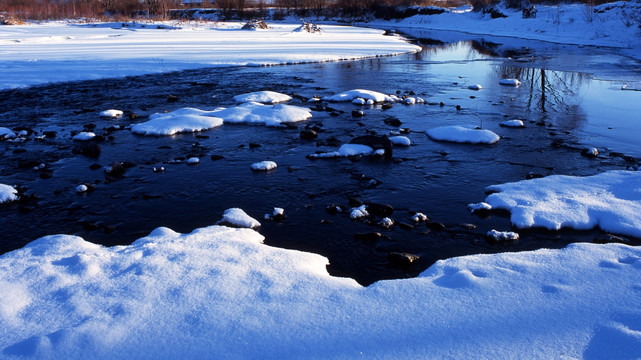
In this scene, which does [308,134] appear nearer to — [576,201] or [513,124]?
[513,124]

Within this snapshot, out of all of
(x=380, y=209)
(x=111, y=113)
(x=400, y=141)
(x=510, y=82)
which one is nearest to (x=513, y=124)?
(x=400, y=141)

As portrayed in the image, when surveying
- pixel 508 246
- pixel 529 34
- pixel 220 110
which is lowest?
pixel 508 246

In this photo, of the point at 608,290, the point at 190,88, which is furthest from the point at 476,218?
the point at 190,88

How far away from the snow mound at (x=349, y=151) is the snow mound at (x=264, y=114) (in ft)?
7.81

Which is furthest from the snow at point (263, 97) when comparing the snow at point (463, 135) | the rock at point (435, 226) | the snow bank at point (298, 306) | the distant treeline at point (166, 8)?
the distant treeline at point (166, 8)

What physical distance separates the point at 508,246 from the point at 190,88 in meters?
11.5

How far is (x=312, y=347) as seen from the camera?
9.48ft

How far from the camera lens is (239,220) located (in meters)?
5.27

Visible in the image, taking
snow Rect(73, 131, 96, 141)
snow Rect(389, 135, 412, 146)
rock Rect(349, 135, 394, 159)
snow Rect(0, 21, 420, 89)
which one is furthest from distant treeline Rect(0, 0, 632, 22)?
rock Rect(349, 135, 394, 159)

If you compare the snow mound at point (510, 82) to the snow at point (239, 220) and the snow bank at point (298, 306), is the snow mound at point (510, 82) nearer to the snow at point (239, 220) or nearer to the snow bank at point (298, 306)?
the snow bank at point (298, 306)

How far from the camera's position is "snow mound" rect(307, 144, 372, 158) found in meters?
7.63

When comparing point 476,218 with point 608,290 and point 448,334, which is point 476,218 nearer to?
point 608,290

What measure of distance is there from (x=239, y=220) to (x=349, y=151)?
2.95 metres

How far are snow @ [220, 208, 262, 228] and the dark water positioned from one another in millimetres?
182
